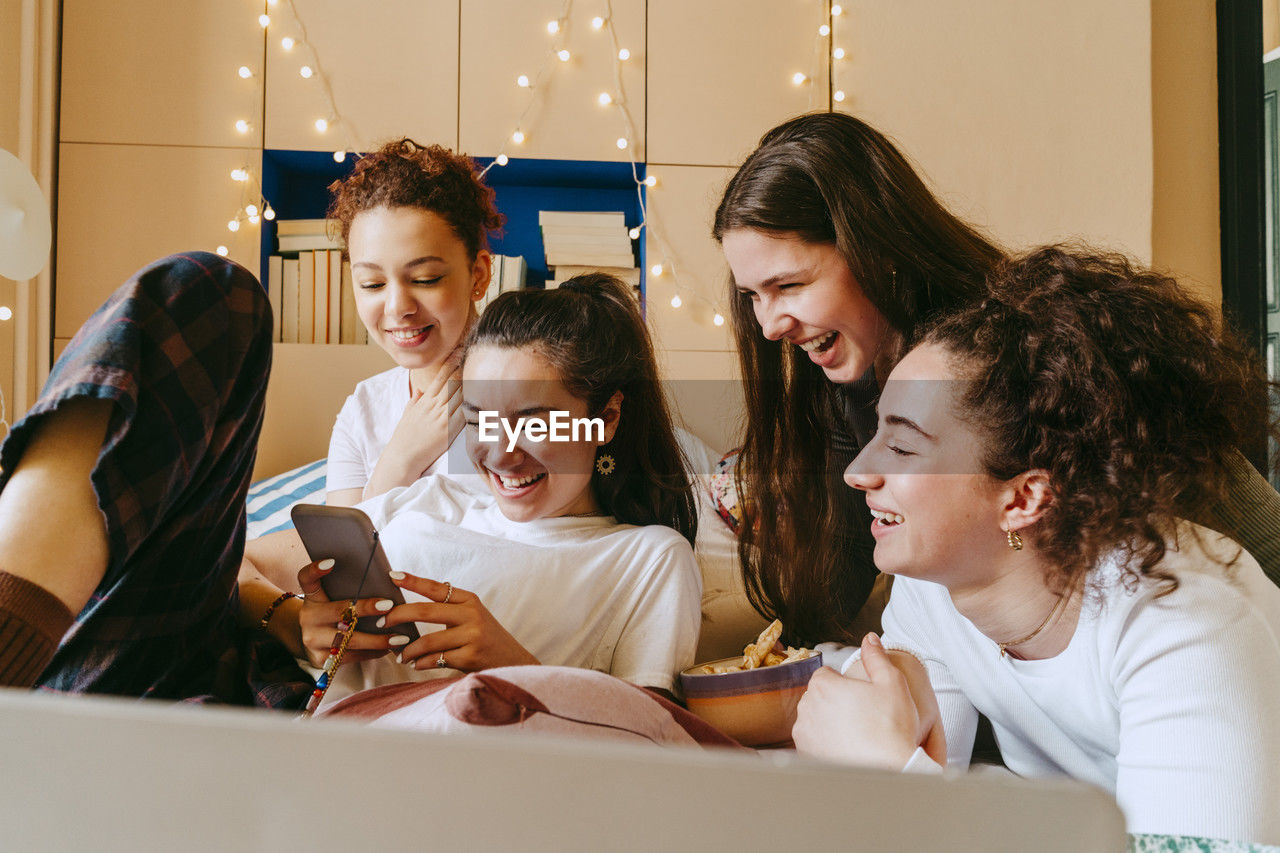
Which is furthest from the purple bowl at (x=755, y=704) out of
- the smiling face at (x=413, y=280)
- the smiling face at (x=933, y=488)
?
the smiling face at (x=413, y=280)

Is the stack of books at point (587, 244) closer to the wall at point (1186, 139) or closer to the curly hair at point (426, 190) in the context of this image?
the curly hair at point (426, 190)

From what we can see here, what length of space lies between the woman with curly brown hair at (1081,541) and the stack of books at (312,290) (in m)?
1.22

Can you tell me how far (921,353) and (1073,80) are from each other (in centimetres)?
137

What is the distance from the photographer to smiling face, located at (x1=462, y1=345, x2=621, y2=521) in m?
0.90

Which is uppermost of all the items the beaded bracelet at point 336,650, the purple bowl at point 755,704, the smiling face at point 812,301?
the smiling face at point 812,301

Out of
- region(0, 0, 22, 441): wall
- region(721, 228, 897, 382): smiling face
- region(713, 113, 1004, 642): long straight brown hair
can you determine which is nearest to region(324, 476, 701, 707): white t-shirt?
region(713, 113, 1004, 642): long straight brown hair

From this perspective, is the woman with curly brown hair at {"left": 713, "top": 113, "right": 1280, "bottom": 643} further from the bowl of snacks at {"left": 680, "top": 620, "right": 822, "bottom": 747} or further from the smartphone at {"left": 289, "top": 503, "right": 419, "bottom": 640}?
the smartphone at {"left": 289, "top": 503, "right": 419, "bottom": 640}

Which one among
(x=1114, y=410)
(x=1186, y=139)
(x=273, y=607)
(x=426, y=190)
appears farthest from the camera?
(x=1186, y=139)

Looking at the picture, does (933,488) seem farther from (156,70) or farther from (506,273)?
(156,70)

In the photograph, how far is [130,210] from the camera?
5.54 feet

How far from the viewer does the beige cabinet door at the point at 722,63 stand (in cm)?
172

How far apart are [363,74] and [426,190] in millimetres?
711

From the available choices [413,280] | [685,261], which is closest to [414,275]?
[413,280]

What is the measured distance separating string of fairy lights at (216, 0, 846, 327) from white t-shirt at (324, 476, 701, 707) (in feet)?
2.87
